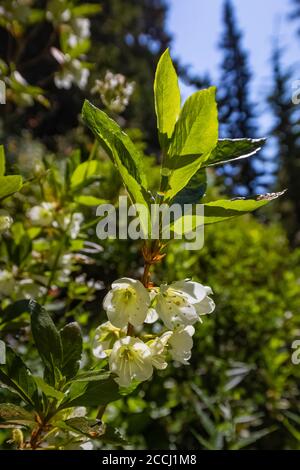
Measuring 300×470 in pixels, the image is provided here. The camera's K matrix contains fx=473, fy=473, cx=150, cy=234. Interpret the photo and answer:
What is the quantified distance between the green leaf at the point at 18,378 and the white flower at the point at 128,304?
17cm

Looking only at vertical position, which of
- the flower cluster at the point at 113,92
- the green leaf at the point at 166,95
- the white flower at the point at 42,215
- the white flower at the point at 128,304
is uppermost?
the flower cluster at the point at 113,92

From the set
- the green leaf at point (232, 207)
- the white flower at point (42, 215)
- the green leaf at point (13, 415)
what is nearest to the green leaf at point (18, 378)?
the green leaf at point (13, 415)

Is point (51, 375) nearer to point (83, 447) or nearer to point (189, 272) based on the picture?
point (83, 447)

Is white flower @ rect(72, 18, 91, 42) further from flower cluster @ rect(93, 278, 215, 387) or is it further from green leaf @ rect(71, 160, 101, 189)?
flower cluster @ rect(93, 278, 215, 387)

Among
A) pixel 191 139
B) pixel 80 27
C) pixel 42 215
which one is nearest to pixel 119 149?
pixel 191 139

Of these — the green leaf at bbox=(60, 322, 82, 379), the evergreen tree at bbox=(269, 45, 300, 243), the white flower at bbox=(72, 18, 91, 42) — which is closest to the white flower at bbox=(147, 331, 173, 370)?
the green leaf at bbox=(60, 322, 82, 379)

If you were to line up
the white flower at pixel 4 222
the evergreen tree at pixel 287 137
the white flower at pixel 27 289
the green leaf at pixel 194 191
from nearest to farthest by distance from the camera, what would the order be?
1. the green leaf at pixel 194 191
2. the white flower at pixel 4 222
3. the white flower at pixel 27 289
4. the evergreen tree at pixel 287 137

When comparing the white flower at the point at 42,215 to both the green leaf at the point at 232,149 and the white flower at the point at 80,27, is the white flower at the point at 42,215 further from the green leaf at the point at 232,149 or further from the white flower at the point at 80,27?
the white flower at the point at 80,27

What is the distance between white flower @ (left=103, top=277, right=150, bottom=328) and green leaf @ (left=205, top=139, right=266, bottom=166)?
21 cm

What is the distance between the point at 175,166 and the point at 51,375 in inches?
14.3

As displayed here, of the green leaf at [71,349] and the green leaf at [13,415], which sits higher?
the green leaf at [71,349]

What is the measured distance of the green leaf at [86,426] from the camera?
652 mm

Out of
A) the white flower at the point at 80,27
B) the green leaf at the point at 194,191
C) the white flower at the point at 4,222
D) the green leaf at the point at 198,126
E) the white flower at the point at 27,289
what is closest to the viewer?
the green leaf at the point at 198,126
